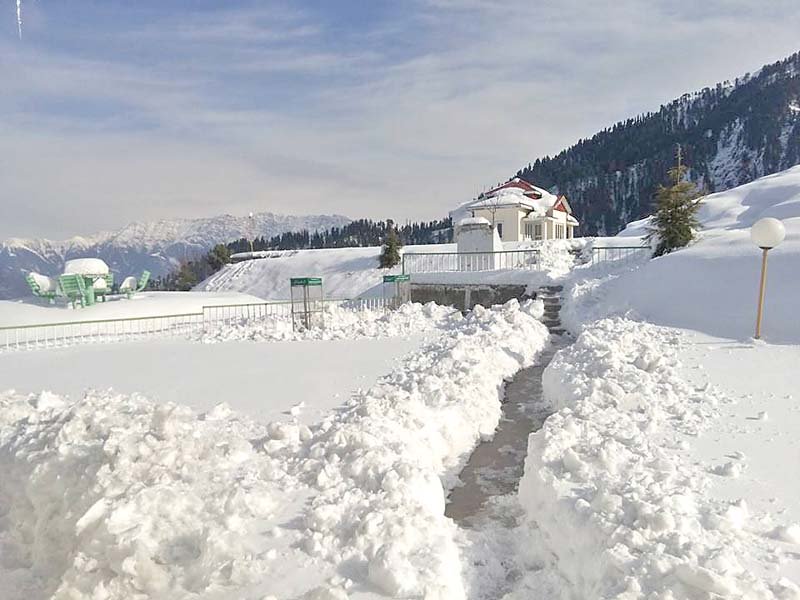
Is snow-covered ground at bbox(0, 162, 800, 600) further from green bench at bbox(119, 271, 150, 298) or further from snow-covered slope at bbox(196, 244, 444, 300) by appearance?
snow-covered slope at bbox(196, 244, 444, 300)

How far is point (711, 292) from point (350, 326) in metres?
10.0

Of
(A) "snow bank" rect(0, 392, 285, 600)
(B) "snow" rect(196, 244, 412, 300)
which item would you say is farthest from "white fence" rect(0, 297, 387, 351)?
(B) "snow" rect(196, 244, 412, 300)

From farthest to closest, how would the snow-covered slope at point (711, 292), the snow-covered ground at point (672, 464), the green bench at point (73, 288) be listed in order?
the green bench at point (73, 288) → the snow-covered slope at point (711, 292) → the snow-covered ground at point (672, 464)

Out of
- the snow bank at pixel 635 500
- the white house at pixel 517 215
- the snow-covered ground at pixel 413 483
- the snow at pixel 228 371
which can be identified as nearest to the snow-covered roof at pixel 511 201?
the white house at pixel 517 215

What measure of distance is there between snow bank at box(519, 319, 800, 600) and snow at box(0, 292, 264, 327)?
23431 millimetres

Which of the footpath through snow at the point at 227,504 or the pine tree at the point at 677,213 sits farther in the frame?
the pine tree at the point at 677,213

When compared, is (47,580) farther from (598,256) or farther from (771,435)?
(598,256)

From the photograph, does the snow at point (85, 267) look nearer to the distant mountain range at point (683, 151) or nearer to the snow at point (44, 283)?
the snow at point (44, 283)

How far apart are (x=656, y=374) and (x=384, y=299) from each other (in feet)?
48.4

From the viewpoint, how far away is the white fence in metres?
16.5

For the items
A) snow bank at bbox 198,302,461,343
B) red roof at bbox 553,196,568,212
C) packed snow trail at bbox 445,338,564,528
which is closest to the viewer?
packed snow trail at bbox 445,338,564,528

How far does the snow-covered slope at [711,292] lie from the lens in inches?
409

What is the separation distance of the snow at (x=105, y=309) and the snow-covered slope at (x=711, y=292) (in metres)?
20.4

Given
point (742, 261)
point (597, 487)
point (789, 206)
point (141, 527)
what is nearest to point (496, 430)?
point (597, 487)
